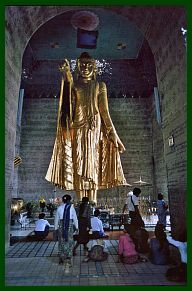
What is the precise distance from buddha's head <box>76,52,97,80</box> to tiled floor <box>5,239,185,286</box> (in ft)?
15.1

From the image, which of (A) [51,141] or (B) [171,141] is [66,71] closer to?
(B) [171,141]

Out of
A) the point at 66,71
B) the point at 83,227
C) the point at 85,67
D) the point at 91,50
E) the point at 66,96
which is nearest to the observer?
the point at 83,227

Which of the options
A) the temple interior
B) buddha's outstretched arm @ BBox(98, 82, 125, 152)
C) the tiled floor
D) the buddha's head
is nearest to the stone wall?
the temple interior

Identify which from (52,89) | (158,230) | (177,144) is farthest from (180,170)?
(52,89)

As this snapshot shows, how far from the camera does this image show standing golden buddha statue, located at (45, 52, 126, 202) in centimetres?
811

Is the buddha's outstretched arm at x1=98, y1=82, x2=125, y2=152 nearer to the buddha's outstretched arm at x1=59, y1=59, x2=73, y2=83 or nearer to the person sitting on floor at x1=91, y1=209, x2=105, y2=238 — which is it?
the buddha's outstretched arm at x1=59, y1=59, x2=73, y2=83

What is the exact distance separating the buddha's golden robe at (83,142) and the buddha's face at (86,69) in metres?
0.19

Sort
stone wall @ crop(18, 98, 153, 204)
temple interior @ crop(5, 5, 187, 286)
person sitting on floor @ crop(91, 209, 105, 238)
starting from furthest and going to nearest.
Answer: stone wall @ crop(18, 98, 153, 204)
person sitting on floor @ crop(91, 209, 105, 238)
temple interior @ crop(5, 5, 187, 286)

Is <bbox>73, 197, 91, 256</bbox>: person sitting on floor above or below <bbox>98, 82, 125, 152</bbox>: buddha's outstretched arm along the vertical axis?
below

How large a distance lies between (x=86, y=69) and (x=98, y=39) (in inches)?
83.9

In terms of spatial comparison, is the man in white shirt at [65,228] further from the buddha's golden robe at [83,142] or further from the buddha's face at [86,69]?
the buddha's face at [86,69]

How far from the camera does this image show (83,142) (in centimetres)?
823

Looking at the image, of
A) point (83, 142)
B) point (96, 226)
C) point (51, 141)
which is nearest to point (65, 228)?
point (96, 226)

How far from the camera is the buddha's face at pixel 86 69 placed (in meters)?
8.34
